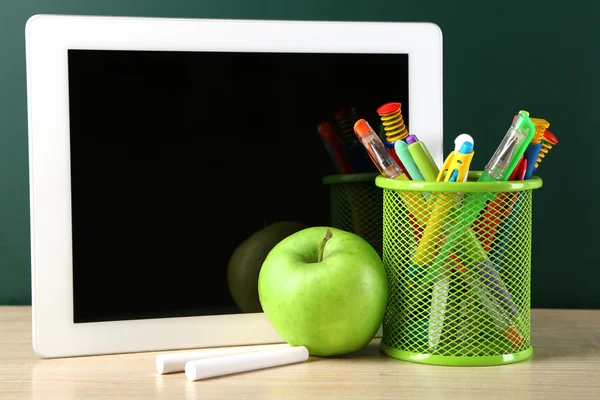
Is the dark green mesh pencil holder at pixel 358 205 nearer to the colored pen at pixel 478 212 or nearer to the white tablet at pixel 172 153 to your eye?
the white tablet at pixel 172 153

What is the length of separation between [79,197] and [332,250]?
25cm

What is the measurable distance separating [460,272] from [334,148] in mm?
189

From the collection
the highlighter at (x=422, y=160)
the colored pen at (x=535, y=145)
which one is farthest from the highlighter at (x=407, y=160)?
the colored pen at (x=535, y=145)

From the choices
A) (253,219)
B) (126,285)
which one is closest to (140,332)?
(126,285)

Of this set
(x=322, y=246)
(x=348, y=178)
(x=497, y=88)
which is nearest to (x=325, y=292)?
(x=322, y=246)

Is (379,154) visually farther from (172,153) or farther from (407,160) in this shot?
(172,153)

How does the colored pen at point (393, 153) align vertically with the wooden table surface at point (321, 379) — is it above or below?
above

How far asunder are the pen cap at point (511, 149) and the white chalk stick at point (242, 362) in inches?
9.5

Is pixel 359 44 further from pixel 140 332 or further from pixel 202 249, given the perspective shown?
pixel 140 332

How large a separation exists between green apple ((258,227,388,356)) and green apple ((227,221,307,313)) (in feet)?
0.13

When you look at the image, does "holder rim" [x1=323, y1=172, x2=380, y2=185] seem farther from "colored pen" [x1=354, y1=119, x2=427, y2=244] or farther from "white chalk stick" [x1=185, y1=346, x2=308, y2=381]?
"white chalk stick" [x1=185, y1=346, x2=308, y2=381]

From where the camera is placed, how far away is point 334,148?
0.85 metres

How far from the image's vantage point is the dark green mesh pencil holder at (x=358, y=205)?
85cm

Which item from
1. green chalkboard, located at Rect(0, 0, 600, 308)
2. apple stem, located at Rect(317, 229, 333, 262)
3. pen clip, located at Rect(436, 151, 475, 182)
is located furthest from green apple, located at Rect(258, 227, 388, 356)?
green chalkboard, located at Rect(0, 0, 600, 308)
